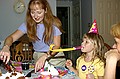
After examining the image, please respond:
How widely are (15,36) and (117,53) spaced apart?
101 cm

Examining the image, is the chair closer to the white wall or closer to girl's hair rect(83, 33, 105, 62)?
girl's hair rect(83, 33, 105, 62)

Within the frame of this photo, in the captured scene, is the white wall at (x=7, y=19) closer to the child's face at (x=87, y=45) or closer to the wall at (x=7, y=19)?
the wall at (x=7, y=19)

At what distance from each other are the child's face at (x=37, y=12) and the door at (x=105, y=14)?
3.12 m

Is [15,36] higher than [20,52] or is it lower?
higher

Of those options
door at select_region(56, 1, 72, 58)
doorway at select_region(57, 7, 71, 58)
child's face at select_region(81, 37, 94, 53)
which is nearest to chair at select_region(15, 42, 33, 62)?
child's face at select_region(81, 37, 94, 53)

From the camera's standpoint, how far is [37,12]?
1755 millimetres

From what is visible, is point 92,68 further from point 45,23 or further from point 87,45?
point 45,23

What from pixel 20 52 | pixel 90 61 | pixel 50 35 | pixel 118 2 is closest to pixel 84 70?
pixel 90 61

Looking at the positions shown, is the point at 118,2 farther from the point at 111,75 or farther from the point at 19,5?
the point at 111,75

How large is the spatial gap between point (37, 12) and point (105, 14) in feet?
10.9

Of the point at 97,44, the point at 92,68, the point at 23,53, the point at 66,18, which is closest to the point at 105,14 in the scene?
the point at 23,53

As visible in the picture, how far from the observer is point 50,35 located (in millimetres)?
1836

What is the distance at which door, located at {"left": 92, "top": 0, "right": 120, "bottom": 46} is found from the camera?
4.74 metres

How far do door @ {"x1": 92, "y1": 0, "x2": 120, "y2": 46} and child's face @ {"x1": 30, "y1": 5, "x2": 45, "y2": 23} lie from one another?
10.2 feet
